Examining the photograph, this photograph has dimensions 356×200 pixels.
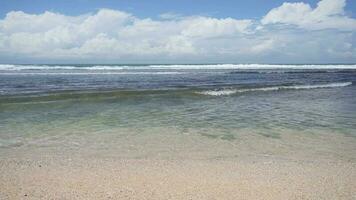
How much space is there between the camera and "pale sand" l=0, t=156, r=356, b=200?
16.4 ft

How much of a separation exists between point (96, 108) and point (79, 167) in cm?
814

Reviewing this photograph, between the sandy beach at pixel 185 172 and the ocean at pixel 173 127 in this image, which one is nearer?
the sandy beach at pixel 185 172

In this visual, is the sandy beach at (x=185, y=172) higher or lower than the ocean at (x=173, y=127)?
lower

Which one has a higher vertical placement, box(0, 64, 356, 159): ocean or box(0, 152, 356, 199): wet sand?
box(0, 64, 356, 159): ocean

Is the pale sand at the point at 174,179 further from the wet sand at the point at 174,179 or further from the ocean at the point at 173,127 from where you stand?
the ocean at the point at 173,127

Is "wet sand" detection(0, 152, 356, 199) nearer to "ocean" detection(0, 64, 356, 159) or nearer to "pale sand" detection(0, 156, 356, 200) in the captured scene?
"pale sand" detection(0, 156, 356, 200)

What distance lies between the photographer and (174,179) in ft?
18.4

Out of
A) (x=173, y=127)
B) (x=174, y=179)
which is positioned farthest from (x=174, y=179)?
(x=173, y=127)

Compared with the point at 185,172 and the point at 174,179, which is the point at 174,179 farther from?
the point at 185,172

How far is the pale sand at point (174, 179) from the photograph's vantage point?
4992 millimetres

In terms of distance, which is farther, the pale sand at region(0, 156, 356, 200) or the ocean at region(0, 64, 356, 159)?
the ocean at region(0, 64, 356, 159)

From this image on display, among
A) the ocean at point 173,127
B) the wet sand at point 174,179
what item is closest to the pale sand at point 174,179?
the wet sand at point 174,179

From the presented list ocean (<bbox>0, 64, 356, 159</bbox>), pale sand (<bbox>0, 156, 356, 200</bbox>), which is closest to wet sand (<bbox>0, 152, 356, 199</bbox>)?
pale sand (<bbox>0, 156, 356, 200</bbox>)

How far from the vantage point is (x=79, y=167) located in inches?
245
